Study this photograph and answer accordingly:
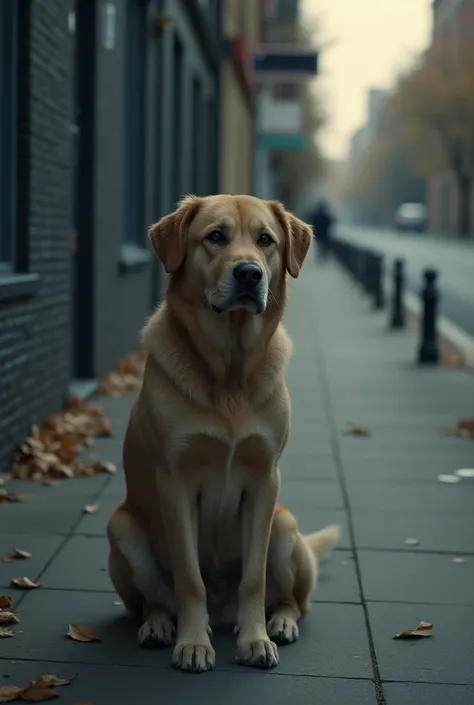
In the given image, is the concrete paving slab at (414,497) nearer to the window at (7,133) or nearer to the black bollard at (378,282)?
the window at (7,133)

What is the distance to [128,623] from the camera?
463 centimetres

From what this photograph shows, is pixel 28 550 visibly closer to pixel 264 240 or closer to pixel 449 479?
pixel 264 240

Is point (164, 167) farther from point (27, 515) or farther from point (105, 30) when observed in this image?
point (27, 515)

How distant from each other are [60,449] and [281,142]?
31310 millimetres

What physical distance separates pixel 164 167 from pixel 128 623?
37.1ft

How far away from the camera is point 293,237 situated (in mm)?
4422

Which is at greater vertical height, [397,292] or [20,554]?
[397,292]

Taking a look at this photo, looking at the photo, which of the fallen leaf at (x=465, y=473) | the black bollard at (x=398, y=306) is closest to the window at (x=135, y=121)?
the black bollard at (x=398, y=306)

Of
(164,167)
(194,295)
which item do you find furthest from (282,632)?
(164,167)

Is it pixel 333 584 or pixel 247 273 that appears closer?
pixel 247 273

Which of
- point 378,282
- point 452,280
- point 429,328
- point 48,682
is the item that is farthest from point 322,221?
point 48,682

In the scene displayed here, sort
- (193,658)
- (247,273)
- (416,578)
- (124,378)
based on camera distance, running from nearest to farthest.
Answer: (247,273) < (193,658) < (416,578) < (124,378)

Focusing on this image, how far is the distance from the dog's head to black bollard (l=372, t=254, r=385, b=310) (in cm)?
1763

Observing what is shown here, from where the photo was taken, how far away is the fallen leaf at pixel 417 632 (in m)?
4.53
